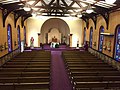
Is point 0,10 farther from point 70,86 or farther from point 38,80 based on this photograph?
point 70,86

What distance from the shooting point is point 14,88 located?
613 cm

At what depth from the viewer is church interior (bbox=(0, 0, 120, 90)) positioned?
23.0ft

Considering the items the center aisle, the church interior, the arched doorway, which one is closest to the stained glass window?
the church interior

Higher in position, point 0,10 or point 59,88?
point 0,10

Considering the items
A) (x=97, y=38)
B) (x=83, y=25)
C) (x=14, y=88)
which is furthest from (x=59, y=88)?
(x=83, y=25)

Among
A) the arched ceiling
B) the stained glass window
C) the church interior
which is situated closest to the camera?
the church interior

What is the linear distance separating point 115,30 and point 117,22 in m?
0.65


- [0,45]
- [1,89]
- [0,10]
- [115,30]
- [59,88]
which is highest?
[0,10]

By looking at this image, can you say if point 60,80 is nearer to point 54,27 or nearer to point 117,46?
point 117,46

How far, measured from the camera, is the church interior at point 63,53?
702 cm

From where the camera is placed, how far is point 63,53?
617 inches

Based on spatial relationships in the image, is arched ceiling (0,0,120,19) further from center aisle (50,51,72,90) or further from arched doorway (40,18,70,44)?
arched doorway (40,18,70,44)

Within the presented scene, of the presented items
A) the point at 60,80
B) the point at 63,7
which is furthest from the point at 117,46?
the point at 63,7

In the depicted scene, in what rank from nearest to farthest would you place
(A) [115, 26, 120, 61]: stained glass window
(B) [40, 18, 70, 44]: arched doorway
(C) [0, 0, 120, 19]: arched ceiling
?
(C) [0, 0, 120, 19]: arched ceiling → (A) [115, 26, 120, 61]: stained glass window → (B) [40, 18, 70, 44]: arched doorway
